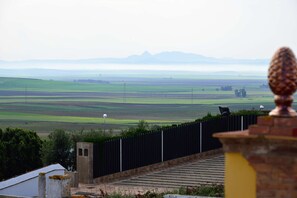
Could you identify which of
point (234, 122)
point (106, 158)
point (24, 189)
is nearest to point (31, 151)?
point (106, 158)

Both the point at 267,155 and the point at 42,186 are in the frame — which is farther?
the point at 42,186

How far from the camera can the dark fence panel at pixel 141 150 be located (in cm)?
3054

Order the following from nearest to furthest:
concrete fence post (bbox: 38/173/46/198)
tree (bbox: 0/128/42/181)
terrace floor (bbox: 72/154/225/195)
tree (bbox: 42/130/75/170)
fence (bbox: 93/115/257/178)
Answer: concrete fence post (bbox: 38/173/46/198)
terrace floor (bbox: 72/154/225/195)
fence (bbox: 93/115/257/178)
tree (bbox: 0/128/42/181)
tree (bbox: 42/130/75/170)

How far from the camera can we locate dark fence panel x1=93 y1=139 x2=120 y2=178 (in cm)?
2952

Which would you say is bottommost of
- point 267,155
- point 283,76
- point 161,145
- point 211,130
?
point 161,145

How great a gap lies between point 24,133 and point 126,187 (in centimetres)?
1423

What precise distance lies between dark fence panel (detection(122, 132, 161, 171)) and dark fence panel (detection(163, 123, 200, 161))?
0.33 metres

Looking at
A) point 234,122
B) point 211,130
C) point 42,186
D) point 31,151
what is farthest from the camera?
point 31,151

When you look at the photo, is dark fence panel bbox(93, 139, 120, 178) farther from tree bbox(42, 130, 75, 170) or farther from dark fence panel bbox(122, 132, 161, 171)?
tree bbox(42, 130, 75, 170)

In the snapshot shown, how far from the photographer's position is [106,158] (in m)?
29.9

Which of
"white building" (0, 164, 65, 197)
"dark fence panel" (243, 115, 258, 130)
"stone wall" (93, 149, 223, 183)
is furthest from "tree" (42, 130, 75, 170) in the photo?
"white building" (0, 164, 65, 197)

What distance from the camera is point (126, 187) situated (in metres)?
27.6

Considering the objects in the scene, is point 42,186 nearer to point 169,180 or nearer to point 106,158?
point 169,180

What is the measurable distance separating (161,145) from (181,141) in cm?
78
